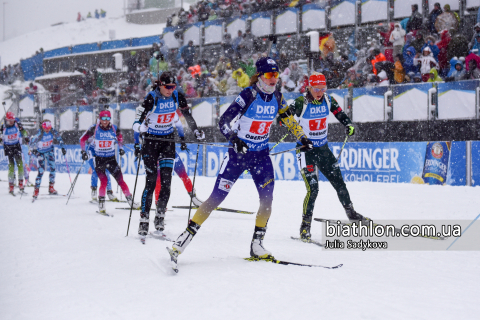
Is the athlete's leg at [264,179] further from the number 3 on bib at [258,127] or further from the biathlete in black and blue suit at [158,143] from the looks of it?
the biathlete in black and blue suit at [158,143]

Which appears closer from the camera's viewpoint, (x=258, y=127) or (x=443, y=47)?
(x=258, y=127)

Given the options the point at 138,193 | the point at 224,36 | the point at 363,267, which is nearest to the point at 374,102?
the point at 138,193

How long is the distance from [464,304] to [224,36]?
1830 cm

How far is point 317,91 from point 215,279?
3414mm

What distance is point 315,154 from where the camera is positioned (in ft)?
23.2

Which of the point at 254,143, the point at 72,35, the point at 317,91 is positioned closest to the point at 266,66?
the point at 254,143

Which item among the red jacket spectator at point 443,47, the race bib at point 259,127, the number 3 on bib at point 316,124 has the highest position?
the red jacket spectator at point 443,47

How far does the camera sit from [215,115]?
1744cm

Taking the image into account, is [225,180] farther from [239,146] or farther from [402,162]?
[402,162]

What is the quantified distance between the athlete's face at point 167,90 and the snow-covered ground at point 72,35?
48757mm

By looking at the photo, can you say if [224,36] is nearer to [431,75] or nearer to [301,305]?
[431,75]

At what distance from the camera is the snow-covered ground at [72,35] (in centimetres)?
5519

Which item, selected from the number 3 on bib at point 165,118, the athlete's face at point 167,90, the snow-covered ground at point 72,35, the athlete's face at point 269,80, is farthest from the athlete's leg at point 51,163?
the snow-covered ground at point 72,35

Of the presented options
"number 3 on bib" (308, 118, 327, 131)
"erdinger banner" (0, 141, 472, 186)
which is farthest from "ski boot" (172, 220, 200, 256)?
"erdinger banner" (0, 141, 472, 186)
